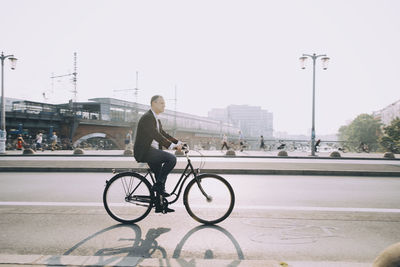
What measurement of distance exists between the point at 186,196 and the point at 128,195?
886 millimetres

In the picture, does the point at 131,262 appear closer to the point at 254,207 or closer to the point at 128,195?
the point at 128,195

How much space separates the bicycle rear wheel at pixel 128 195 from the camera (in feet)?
12.8

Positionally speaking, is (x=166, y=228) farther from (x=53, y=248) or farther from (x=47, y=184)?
(x=47, y=184)

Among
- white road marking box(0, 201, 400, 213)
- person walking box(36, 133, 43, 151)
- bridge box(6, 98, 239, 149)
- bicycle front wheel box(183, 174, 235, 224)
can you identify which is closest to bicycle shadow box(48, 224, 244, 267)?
bicycle front wheel box(183, 174, 235, 224)

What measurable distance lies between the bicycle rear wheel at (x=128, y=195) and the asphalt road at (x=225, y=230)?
0.57ft

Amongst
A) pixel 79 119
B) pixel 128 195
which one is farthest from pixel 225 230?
pixel 79 119

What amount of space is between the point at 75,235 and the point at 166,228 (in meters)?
1.12

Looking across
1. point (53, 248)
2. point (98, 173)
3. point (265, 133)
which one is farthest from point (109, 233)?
point (265, 133)

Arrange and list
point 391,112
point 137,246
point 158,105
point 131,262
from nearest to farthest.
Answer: point 131,262
point 137,246
point 158,105
point 391,112

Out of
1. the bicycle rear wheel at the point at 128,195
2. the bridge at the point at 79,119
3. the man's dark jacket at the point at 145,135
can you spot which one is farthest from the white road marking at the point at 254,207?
the bridge at the point at 79,119

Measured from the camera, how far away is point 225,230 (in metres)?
3.65

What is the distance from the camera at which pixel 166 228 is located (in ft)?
12.3

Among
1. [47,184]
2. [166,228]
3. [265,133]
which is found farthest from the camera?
[265,133]

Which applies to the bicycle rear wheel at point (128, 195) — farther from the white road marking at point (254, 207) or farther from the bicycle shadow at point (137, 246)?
the white road marking at point (254, 207)
